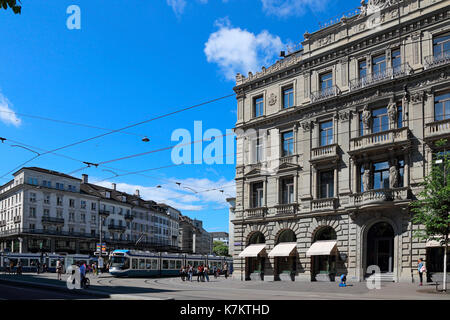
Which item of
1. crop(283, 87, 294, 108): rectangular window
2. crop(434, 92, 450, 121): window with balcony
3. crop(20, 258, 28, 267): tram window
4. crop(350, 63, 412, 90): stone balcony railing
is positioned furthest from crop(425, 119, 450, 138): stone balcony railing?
crop(20, 258, 28, 267): tram window

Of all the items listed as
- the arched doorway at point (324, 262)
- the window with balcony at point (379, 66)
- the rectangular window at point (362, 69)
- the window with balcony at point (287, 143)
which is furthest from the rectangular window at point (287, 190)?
the window with balcony at point (379, 66)

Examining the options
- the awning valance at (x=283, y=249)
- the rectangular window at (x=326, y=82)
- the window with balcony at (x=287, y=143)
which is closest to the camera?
the awning valance at (x=283, y=249)

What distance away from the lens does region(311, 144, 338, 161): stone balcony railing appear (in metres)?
35.4

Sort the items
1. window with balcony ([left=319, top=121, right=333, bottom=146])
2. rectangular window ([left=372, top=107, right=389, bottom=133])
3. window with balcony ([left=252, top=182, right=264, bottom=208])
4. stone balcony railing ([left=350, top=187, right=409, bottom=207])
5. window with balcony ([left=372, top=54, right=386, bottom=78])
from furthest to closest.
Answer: window with balcony ([left=252, top=182, right=264, bottom=208]) < window with balcony ([left=319, top=121, right=333, bottom=146]) < window with balcony ([left=372, top=54, right=386, bottom=78]) < rectangular window ([left=372, top=107, right=389, bottom=133]) < stone balcony railing ([left=350, top=187, right=409, bottom=207])

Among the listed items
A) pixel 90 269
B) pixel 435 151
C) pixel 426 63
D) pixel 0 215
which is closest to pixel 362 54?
pixel 426 63

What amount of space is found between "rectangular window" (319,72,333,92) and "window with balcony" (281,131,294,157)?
4451mm

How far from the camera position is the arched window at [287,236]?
38247 mm

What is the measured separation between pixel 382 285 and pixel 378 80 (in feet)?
46.0

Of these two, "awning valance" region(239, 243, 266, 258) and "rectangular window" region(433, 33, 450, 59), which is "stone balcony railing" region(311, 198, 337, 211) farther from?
"rectangular window" region(433, 33, 450, 59)

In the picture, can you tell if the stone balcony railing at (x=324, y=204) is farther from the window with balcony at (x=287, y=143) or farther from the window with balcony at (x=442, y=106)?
the window with balcony at (x=442, y=106)

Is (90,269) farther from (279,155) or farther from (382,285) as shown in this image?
(382,285)

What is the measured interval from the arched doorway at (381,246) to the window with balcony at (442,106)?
7.92m

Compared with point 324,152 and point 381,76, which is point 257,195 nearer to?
point 324,152

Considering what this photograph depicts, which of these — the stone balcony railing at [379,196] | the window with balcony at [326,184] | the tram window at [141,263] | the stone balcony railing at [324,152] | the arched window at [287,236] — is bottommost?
the tram window at [141,263]
